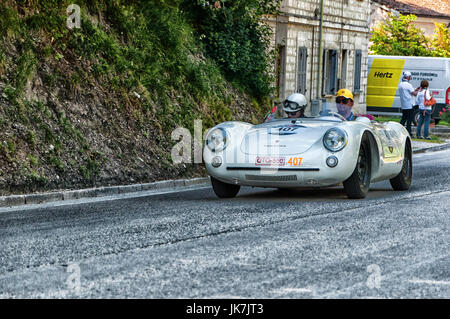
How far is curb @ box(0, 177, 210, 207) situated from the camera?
465 inches

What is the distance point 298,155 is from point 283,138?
401 mm

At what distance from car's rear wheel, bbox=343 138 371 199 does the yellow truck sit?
25.5 m

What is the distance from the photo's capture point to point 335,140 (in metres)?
11.6

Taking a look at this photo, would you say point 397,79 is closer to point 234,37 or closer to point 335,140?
point 234,37

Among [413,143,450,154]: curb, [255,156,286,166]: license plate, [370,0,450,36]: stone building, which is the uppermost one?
[370,0,450,36]: stone building

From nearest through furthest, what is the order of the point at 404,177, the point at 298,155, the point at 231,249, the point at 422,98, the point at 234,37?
the point at 231,249 → the point at 298,155 → the point at 404,177 → the point at 234,37 → the point at 422,98

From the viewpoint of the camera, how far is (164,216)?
10.1m

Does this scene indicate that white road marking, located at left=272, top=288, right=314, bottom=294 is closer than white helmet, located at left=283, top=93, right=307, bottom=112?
Yes

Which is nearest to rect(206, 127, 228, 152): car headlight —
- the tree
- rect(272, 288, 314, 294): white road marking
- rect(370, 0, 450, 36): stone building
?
rect(272, 288, 314, 294): white road marking

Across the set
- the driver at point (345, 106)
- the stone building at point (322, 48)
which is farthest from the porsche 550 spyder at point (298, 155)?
the stone building at point (322, 48)

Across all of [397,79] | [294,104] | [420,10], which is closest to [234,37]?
[294,104]

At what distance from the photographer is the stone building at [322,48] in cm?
3081

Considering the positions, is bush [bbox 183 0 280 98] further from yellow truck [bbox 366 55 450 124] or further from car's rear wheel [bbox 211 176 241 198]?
yellow truck [bbox 366 55 450 124]

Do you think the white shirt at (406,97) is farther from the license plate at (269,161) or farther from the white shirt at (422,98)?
the license plate at (269,161)
